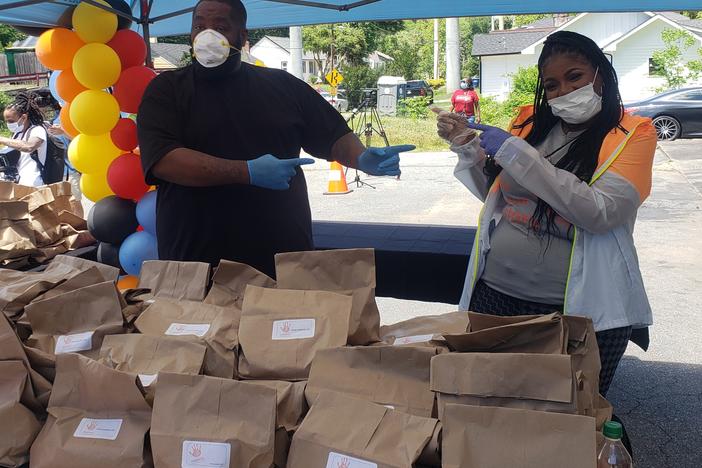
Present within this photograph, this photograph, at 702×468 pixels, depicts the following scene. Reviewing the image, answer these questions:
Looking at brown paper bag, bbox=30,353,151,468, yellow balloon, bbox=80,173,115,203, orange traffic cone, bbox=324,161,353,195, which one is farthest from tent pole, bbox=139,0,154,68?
orange traffic cone, bbox=324,161,353,195

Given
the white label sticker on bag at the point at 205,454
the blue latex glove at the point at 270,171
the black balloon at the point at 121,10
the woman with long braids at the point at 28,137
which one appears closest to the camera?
the white label sticker on bag at the point at 205,454

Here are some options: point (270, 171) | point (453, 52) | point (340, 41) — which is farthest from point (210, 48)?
point (340, 41)

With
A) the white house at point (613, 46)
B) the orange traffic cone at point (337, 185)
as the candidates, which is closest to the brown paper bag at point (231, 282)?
the orange traffic cone at point (337, 185)

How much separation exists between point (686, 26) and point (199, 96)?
31835 mm

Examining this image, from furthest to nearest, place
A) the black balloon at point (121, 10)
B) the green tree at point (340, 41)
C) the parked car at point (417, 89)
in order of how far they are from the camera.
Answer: the green tree at point (340, 41) < the parked car at point (417, 89) < the black balloon at point (121, 10)

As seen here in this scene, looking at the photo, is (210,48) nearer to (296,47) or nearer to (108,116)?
(108,116)

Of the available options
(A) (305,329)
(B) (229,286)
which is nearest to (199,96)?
(B) (229,286)

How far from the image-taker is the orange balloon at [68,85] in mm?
3881

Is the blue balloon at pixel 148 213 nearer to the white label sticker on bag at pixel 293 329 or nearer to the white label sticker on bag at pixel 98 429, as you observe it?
the white label sticker on bag at pixel 293 329

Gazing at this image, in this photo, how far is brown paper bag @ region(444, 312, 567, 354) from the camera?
1.31 meters

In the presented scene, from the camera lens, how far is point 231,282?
176 cm

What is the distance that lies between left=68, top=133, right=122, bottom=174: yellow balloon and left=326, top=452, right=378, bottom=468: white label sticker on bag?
10.2ft

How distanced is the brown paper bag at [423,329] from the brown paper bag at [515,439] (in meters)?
0.39

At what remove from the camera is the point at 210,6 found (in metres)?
2.35
